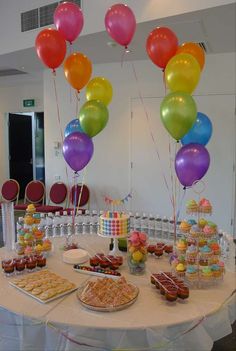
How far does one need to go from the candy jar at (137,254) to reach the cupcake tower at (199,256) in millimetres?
198

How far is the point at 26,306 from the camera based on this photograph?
5.32 feet

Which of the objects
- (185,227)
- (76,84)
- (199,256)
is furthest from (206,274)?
(76,84)

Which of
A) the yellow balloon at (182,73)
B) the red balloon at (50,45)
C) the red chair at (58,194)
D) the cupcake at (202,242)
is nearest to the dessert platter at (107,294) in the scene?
the cupcake at (202,242)

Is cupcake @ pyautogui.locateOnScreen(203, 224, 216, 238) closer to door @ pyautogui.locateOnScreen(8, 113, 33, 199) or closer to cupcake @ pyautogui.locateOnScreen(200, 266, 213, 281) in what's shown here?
cupcake @ pyautogui.locateOnScreen(200, 266, 213, 281)

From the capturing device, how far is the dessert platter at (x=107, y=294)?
5.19 feet

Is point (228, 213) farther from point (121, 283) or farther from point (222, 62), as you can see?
point (121, 283)

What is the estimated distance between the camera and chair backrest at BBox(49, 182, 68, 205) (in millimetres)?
5527

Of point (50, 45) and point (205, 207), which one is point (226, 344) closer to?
point (205, 207)

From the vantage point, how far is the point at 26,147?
798 centimetres

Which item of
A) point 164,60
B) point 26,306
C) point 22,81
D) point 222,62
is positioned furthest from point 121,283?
point 22,81

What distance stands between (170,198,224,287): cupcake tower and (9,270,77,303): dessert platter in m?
0.67

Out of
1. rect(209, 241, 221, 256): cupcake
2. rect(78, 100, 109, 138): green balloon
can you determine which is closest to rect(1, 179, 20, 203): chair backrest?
rect(78, 100, 109, 138): green balloon

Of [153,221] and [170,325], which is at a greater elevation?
[153,221]

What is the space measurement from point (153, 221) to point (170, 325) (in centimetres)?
139
